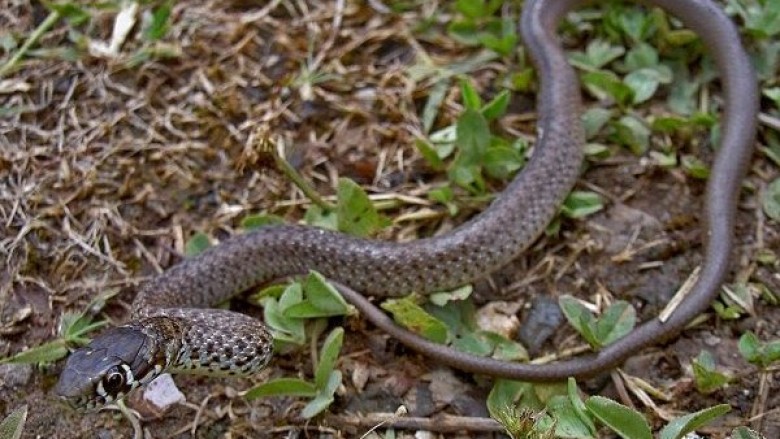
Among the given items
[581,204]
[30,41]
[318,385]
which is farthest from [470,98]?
[30,41]

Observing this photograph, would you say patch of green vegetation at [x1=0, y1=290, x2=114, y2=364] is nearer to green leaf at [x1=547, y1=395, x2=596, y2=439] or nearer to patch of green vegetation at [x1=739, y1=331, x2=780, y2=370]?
green leaf at [x1=547, y1=395, x2=596, y2=439]

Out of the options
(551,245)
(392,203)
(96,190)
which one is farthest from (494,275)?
(96,190)

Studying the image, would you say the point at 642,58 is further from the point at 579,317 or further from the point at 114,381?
the point at 114,381

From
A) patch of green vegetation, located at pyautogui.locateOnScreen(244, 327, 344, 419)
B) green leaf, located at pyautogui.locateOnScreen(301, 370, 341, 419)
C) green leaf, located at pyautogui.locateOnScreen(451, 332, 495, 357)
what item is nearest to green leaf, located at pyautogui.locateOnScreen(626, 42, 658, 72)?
green leaf, located at pyautogui.locateOnScreen(451, 332, 495, 357)

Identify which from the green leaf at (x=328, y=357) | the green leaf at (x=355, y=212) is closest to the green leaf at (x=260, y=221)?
the green leaf at (x=355, y=212)

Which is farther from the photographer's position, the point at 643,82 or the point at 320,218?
the point at 643,82

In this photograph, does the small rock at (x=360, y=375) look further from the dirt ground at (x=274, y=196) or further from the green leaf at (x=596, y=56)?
the green leaf at (x=596, y=56)
